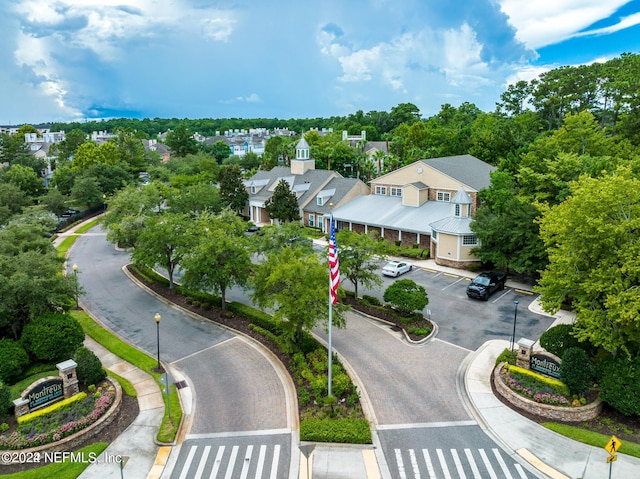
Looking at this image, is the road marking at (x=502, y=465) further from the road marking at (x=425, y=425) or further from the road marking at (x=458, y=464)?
the road marking at (x=425, y=425)

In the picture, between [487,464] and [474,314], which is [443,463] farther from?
[474,314]

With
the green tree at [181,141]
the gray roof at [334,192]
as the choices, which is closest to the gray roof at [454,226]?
the gray roof at [334,192]

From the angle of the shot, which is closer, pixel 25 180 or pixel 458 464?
pixel 458 464

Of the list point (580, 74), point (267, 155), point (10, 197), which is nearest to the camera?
point (10, 197)

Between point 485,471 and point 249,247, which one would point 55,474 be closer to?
point 485,471

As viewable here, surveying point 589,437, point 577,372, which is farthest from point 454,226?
point 589,437

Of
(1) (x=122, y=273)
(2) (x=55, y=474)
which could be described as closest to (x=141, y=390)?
(2) (x=55, y=474)
